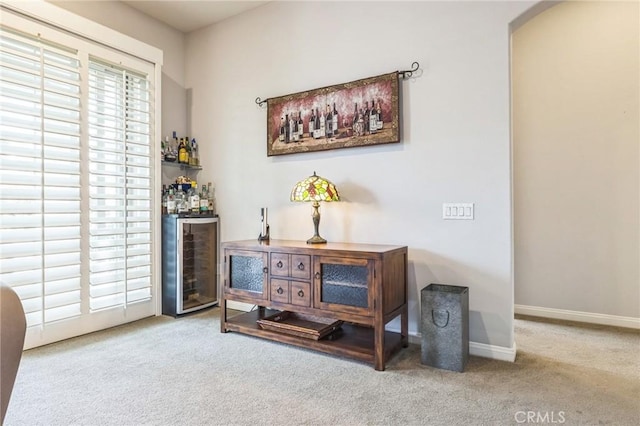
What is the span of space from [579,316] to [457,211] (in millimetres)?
1925

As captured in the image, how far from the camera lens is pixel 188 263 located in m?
3.66

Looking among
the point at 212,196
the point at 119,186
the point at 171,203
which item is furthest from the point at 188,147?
the point at 119,186

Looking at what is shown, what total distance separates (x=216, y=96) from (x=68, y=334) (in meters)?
2.75

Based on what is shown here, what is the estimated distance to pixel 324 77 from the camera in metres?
3.23

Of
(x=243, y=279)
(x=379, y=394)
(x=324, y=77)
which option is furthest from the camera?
(x=324, y=77)

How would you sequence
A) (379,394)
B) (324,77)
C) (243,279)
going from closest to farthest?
(379,394), (243,279), (324,77)

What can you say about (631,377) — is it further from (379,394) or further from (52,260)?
(52,260)

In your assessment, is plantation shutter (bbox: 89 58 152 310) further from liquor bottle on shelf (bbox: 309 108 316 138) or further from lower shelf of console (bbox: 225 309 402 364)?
liquor bottle on shelf (bbox: 309 108 316 138)

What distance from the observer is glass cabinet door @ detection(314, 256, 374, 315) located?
239 centimetres

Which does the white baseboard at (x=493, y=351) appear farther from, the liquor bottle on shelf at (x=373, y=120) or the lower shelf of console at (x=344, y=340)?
the liquor bottle on shelf at (x=373, y=120)

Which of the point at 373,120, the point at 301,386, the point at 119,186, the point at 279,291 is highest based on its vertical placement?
the point at 373,120

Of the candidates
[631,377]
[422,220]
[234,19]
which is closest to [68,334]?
[422,220]

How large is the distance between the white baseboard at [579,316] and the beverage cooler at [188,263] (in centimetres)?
338

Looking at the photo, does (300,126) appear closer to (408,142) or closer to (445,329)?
(408,142)
